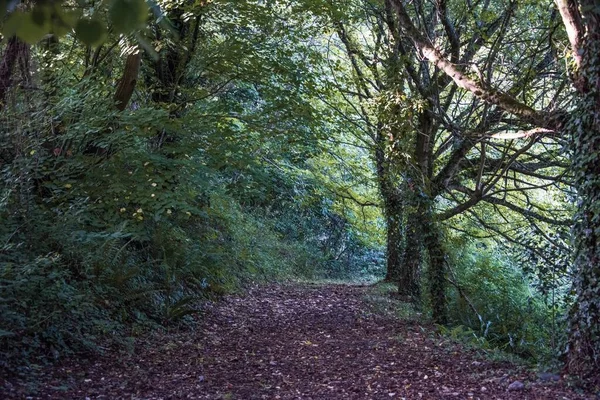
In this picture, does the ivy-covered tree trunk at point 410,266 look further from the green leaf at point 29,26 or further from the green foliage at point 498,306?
the green leaf at point 29,26

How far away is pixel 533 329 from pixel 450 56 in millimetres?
4981

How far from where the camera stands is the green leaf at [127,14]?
1.31 metres

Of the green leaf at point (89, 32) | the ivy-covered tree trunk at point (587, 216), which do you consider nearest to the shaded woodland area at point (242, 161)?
the ivy-covered tree trunk at point (587, 216)

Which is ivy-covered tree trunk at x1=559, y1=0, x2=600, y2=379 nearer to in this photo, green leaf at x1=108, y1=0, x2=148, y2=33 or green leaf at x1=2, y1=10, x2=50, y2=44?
green leaf at x1=108, y1=0, x2=148, y2=33

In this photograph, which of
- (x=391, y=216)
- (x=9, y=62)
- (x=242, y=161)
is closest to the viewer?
(x=9, y=62)

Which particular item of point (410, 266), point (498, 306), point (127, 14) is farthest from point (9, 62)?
point (498, 306)

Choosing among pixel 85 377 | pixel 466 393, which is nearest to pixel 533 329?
pixel 466 393

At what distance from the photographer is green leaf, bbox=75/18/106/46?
1.38 m

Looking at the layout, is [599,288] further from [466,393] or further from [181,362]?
[181,362]

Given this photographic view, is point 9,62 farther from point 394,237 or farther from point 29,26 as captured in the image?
point 394,237

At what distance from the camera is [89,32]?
4.54ft

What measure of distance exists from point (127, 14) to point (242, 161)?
274 inches

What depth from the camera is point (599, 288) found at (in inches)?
192

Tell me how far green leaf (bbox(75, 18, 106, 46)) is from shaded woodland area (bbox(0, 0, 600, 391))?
3592mm
